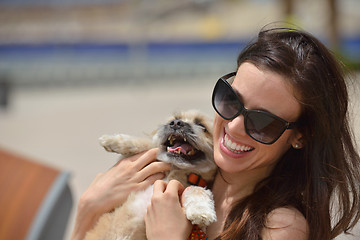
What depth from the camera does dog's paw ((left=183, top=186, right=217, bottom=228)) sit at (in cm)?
195

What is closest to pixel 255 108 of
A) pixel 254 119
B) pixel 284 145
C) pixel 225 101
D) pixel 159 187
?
pixel 254 119

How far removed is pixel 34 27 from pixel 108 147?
37.8 metres

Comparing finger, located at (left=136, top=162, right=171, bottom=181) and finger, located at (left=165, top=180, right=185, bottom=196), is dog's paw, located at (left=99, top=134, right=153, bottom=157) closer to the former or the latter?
finger, located at (left=136, top=162, right=171, bottom=181)

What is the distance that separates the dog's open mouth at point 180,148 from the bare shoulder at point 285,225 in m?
0.74

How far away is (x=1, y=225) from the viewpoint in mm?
2904

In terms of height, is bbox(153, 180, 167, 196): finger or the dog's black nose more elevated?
the dog's black nose

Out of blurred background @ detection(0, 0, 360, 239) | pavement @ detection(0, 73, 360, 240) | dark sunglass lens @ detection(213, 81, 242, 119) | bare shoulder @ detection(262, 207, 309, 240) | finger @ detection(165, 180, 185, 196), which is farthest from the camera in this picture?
blurred background @ detection(0, 0, 360, 239)

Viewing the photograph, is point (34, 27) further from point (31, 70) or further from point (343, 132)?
point (343, 132)

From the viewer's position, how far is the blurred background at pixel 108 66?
7992 millimetres

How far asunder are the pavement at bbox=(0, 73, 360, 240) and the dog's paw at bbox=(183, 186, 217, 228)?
723mm

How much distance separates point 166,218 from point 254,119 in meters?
0.63

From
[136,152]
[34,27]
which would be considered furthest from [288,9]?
[34,27]

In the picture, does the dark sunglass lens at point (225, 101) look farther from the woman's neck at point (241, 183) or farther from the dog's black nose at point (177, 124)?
the dog's black nose at point (177, 124)

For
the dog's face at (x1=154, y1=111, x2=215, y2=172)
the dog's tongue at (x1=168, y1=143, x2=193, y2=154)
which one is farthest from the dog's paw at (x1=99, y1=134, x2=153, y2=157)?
the dog's tongue at (x1=168, y1=143, x2=193, y2=154)
